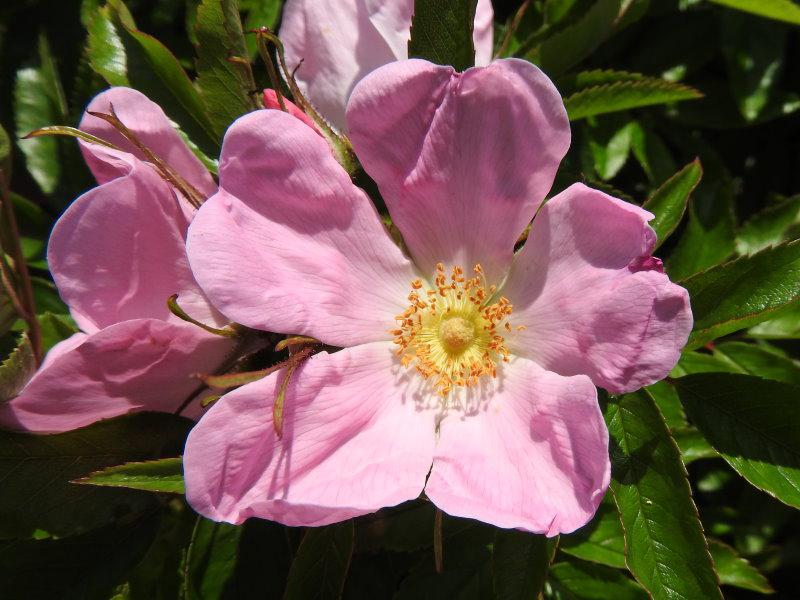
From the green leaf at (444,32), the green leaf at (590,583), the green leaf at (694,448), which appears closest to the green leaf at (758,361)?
the green leaf at (694,448)

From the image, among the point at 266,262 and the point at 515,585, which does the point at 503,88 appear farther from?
the point at 515,585

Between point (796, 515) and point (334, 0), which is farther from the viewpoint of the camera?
point (796, 515)

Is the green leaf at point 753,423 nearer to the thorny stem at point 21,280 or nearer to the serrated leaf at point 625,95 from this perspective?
the serrated leaf at point 625,95

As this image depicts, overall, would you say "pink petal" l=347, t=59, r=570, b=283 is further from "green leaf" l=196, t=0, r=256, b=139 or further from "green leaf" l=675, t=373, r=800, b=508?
"green leaf" l=675, t=373, r=800, b=508

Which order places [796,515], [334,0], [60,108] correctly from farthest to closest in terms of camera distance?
[796,515] < [60,108] < [334,0]

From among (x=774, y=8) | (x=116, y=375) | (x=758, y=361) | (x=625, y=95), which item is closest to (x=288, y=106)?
(x=116, y=375)

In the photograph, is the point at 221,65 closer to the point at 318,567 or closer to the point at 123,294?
the point at 123,294

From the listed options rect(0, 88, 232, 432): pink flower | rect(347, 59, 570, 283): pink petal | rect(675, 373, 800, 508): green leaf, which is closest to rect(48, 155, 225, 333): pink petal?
rect(0, 88, 232, 432): pink flower

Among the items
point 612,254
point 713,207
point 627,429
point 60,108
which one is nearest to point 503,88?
point 612,254
